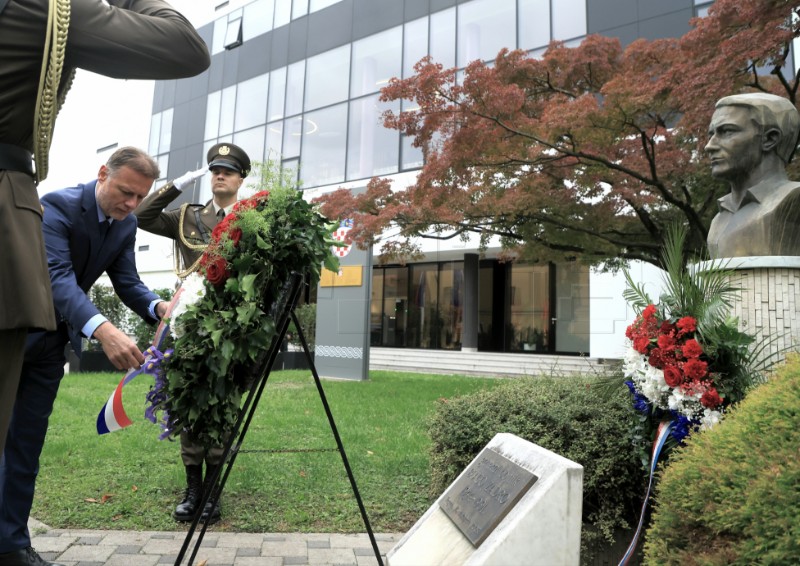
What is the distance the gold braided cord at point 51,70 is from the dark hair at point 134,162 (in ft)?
3.40

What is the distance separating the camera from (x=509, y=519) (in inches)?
77.6

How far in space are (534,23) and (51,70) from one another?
54.2ft

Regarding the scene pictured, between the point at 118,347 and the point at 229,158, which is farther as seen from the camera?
the point at 229,158

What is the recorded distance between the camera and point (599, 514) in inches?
128

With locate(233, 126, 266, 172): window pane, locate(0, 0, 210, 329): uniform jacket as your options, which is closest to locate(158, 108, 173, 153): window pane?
locate(233, 126, 266, 172): window pane

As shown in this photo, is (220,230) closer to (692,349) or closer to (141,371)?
(141,371)

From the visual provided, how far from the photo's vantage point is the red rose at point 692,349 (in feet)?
9.85

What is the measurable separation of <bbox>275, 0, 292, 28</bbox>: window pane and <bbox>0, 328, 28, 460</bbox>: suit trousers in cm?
2305

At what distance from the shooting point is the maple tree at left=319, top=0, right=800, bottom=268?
605cm

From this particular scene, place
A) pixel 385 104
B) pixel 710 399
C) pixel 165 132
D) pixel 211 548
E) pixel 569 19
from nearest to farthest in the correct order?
pixel 710 399 < pixel 211 548 < pixel 569 19 < pixel 385 104 < pixel 165 132

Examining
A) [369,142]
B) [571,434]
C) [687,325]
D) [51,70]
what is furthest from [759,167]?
[369,142]

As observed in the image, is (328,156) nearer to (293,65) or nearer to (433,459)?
(293,65)

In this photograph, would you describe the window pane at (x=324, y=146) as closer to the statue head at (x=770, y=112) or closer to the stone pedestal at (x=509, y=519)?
the statue head at (x=770, y=112)

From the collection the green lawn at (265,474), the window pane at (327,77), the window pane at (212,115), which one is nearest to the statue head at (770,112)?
the green lawn at (265,474)
